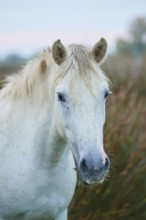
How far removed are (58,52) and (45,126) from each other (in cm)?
52

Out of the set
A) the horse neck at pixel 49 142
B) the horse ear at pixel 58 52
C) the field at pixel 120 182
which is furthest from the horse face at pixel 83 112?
the field at pixel 120 182

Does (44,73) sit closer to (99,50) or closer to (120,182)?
(99,50)

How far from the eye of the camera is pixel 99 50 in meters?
3.18

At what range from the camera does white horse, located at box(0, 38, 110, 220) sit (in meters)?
2.93

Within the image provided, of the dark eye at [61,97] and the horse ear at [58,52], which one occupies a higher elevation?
the horse ear at [58,52]

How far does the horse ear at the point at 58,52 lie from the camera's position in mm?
3044

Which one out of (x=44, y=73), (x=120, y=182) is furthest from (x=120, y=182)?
(x=44, y=73)

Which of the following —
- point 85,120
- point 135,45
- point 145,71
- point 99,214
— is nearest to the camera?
point 85,120

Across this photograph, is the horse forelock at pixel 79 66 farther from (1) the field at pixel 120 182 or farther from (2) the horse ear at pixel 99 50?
(1) the field at pixel 120 182

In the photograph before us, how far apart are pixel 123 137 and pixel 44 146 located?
4.63 ft

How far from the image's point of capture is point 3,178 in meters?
3.35

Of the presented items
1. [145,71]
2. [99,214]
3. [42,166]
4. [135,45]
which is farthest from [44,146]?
[135,45]

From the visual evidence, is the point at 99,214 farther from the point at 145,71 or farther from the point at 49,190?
the point at 145,71

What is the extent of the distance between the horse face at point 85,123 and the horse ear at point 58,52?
20cm
